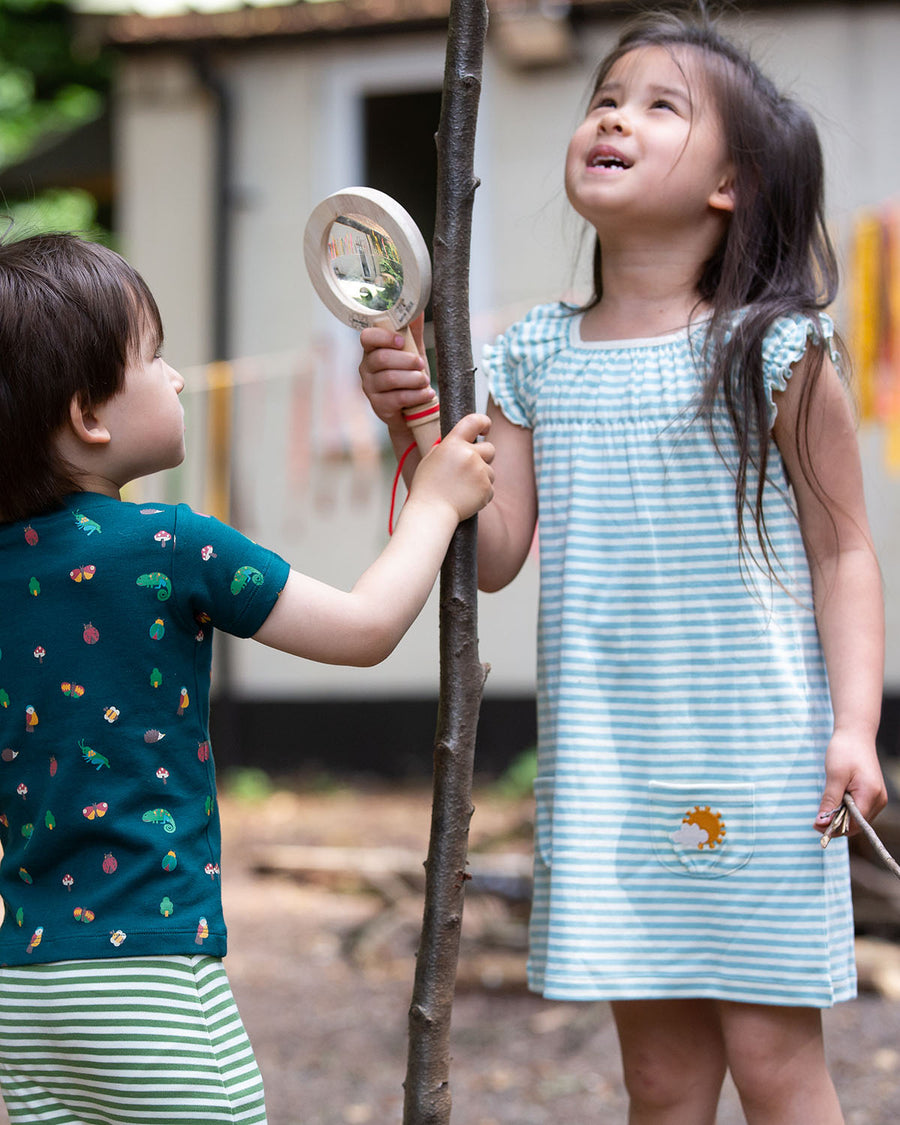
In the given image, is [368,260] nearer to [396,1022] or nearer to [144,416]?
[144,416]

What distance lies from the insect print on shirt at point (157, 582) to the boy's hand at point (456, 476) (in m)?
0.28

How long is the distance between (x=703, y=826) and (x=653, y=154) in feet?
2.81

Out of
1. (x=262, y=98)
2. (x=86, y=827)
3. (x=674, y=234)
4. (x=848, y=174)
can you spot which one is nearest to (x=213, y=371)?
(x=262, y=98)

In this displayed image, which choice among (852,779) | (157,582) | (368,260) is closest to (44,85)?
(368,260)

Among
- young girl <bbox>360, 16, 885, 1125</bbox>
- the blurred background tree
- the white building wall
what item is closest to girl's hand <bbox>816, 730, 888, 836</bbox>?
young girl <bbox>360, 16, 885, 1125</bbox>

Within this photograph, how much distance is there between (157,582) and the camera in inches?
52.4

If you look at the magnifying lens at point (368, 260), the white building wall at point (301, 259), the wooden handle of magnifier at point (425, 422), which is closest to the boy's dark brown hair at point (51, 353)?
the magnifying lens at point (368, 260)

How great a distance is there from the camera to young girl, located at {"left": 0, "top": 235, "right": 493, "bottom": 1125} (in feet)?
4.31

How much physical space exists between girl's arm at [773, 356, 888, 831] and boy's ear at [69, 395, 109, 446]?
0.82 meters

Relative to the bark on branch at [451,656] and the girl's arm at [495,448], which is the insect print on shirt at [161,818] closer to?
the bark on branch at [451,656]

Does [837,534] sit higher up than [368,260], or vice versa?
[368,260]

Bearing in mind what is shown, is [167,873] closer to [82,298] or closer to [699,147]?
[82,298]

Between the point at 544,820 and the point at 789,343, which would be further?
the point at 544,820

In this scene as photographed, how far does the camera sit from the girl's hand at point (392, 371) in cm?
159
